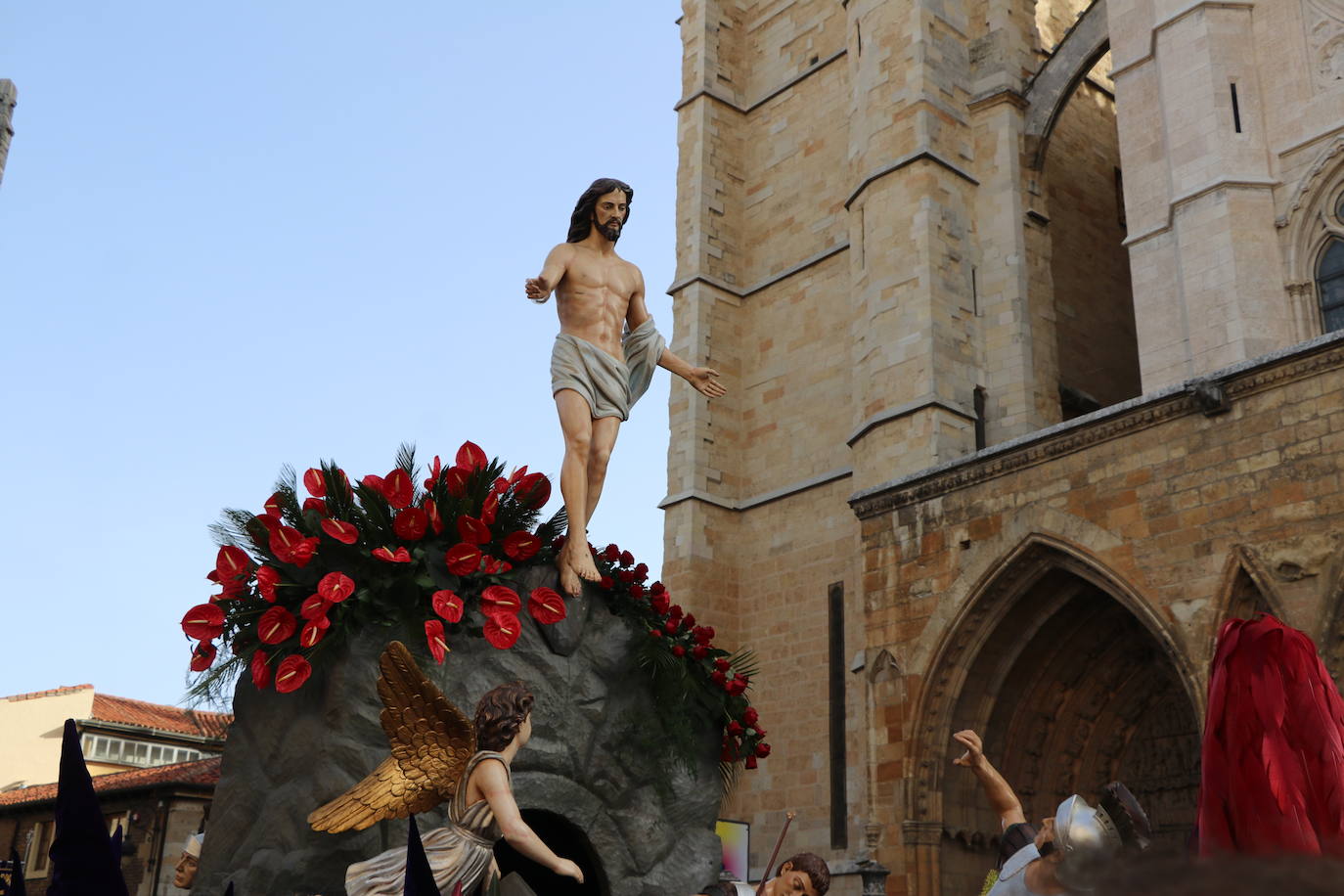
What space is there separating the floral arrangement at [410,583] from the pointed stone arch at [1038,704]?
7.81 meters

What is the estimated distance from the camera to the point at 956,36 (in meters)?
17.5

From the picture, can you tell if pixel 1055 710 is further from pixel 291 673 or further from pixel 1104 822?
pixel 1104 822

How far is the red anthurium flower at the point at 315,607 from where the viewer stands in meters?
4.69

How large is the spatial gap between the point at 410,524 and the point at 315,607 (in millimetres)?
496

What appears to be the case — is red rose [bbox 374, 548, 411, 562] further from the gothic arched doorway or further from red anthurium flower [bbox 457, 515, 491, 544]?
the gothic arched doorway

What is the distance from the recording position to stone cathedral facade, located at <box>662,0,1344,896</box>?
11375mm

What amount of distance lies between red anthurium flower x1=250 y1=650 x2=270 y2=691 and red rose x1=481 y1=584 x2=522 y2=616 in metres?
0.82

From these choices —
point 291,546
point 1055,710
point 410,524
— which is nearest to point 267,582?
point 291,546

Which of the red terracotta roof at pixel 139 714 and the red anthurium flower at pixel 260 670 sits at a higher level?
the red terracotta roof at pixel 139 714

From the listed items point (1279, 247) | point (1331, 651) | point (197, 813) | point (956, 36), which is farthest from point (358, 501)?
point (197, 813)

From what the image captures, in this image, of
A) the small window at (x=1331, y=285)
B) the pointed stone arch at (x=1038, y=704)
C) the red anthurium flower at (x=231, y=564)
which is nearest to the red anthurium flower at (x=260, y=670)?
the red anthurium flower at (x=231, y=564)

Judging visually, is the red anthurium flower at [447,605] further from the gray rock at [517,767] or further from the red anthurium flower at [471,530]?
the red anthurium flower at [471,530]

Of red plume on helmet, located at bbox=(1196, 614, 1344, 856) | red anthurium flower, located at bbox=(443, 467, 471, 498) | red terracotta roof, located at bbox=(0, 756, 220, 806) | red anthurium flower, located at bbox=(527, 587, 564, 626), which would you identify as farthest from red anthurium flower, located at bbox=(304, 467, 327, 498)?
red terracotta roof, located at bbox=(0, 756, 220, 806)

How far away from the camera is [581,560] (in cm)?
537
